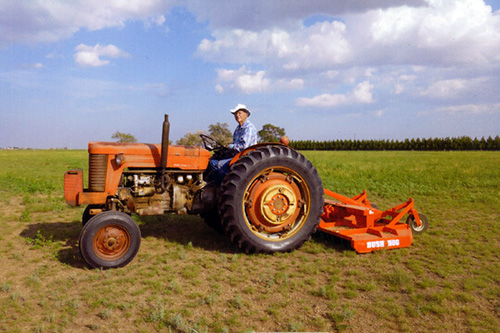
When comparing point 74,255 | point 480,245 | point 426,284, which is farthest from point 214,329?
point 480,245

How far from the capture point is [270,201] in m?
5.14

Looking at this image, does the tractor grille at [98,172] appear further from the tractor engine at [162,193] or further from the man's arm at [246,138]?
the man's arm at [246,138]

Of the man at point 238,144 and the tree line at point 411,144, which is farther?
the tree line at point 411,144

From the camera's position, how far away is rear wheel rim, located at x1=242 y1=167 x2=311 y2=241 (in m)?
5.13

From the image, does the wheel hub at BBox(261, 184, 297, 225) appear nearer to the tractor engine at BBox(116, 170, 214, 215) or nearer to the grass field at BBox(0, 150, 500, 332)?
the grass field at BBox(0, 150, 500, 332)

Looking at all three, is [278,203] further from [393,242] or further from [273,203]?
[393,242]

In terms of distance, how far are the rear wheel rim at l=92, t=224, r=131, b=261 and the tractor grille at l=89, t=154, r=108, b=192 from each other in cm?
71

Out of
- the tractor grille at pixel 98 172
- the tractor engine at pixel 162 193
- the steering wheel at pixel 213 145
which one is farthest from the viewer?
the steering wheel at pixel 213 145

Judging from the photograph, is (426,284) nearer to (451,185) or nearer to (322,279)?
(322,279)

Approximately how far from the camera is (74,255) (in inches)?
197

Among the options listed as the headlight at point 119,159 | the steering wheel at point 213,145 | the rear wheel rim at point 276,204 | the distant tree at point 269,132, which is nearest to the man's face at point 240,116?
the steering wheel at point 213,145

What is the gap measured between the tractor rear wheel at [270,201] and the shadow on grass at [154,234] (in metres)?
0.54

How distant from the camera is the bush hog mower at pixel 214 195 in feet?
16.0

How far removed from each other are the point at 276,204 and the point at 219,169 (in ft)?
3.33
